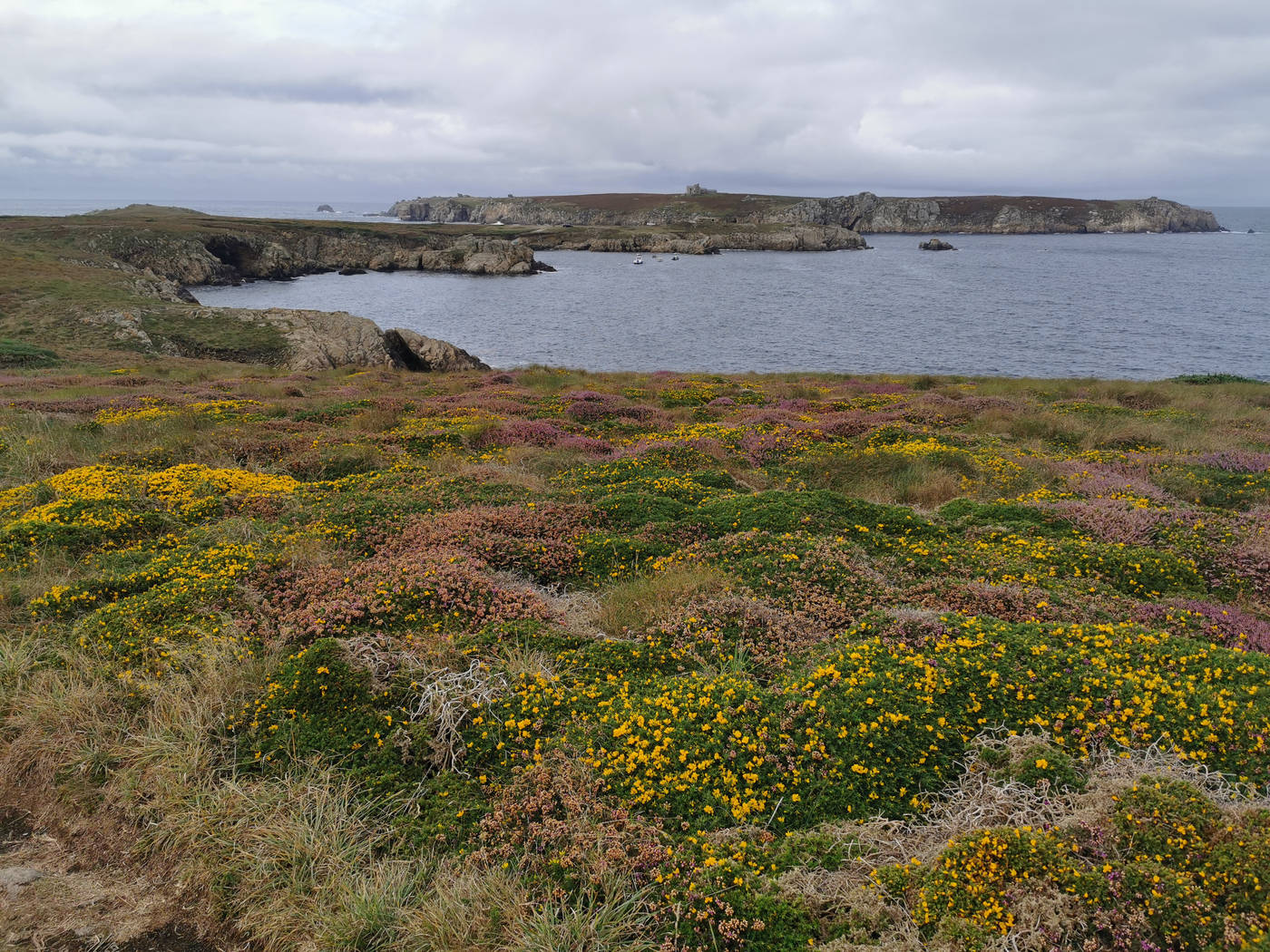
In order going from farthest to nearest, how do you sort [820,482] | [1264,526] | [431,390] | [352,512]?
[431,390]
[820,482]
[352,512]
[1264,526]

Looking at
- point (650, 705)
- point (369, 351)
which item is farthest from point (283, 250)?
point (650, 705)

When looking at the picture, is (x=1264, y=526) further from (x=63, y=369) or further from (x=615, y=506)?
(x=63, y=369)

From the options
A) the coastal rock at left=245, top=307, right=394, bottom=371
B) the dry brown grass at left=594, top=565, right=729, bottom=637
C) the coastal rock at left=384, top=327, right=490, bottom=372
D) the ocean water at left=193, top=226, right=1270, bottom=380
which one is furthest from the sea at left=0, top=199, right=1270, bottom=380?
the dry brown grass at left=594, top=565, right=729, bottom=637

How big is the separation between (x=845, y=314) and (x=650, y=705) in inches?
2965

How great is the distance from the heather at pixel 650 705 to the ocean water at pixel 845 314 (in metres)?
38.3

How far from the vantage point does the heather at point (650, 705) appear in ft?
14.6

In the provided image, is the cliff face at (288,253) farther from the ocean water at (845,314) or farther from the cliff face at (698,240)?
the cliff face at (698,240)

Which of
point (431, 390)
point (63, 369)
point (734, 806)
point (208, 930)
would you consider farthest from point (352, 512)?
point (63, 369)

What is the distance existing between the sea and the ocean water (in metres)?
0.27

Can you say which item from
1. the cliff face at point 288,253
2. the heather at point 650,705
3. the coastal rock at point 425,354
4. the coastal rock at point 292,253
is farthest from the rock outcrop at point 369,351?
the coastal rock at point 292,253

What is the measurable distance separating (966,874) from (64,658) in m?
8.90

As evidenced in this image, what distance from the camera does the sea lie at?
50875mm

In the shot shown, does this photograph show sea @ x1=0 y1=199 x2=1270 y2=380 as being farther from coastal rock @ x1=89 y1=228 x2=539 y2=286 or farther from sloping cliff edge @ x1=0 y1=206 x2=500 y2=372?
sloping cliff edge @ x1=0 y1=206 x2=500 y2=372

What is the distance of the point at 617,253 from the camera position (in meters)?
168
